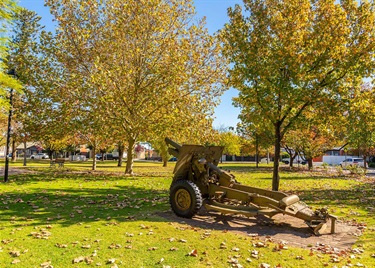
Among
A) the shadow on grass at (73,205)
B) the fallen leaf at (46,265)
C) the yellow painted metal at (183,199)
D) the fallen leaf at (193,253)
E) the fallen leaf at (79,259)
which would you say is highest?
the yellow painted metal at (183,199)

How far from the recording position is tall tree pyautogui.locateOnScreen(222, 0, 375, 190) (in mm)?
13430

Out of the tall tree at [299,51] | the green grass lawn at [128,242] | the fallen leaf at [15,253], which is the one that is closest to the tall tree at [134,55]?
the tall tree at [299,51]

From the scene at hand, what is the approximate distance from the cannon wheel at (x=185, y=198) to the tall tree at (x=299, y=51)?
22.6ft

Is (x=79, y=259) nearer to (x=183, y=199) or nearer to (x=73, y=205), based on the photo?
(x=183, y=199)

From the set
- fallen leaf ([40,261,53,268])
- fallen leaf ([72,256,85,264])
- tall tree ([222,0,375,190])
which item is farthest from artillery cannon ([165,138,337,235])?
tall tree ([222,0,375,190])

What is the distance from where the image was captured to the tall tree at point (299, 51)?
13.4m

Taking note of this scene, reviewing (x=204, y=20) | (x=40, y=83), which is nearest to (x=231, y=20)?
(x=204, y=20)

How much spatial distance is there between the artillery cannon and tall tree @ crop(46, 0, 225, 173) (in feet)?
39.8

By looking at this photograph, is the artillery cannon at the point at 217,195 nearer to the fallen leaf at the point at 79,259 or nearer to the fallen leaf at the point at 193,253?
the fallen leaf at the point at 193,253

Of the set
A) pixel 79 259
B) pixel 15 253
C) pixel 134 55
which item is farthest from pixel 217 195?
pixel 134 55

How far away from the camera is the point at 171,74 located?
21016mm

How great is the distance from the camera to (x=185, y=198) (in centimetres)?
882

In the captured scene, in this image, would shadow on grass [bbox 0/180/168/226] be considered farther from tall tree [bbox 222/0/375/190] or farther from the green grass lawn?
tall tree [bbox 222/0/375/190]

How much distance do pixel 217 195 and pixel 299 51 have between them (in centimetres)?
852
